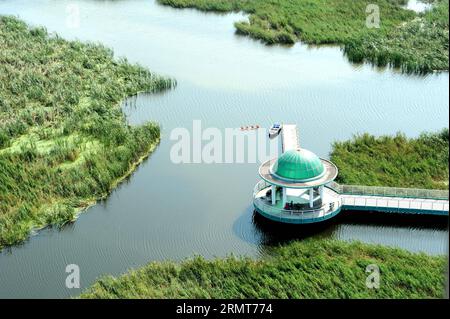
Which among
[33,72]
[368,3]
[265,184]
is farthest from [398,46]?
[33,72]

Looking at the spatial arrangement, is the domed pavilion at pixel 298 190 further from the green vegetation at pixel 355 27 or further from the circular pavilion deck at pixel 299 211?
the green vegetation at pixel 355 27

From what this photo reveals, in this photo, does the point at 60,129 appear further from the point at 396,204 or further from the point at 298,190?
the point at 396,204

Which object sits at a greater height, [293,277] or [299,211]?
[299,211]

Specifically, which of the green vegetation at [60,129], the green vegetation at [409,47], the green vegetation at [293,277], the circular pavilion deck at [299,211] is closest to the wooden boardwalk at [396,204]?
the circular pavilion deck at [299,211]

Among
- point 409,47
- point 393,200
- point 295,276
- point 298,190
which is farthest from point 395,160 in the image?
point 409,47


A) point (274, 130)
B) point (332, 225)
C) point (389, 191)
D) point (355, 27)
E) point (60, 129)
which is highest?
point (355, 27)

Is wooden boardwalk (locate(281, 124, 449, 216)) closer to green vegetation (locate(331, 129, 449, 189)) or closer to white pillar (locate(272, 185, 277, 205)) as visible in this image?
green vegetation (locate(331, 129, 449, 189))
